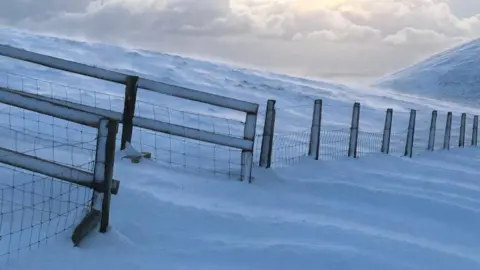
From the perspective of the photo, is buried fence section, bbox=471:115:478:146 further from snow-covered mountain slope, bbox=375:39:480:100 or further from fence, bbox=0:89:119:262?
snow-covered mountain slope, bbox=375:39:480:100

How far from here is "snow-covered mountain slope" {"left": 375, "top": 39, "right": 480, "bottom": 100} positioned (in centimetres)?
11756

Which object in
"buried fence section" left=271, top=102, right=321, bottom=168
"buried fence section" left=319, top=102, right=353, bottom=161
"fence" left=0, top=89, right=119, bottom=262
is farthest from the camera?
"buried fence section" left=319, top=102, right=353, bottom=161

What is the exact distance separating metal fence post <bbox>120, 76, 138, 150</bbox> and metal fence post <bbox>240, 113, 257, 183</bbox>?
59.1 inches

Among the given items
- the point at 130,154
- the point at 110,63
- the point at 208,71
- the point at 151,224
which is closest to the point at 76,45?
the point at 110,63

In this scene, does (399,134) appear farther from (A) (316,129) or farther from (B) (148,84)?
(B) (148,84)

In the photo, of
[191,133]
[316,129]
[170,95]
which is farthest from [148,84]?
[316,129]

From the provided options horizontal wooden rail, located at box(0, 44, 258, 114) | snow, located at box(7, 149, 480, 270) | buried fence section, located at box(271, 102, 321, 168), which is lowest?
snow, located at box(7, 149, 480, 270)

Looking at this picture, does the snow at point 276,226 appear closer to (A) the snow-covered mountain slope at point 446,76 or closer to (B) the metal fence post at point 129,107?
(B) the metal fence post at point 129,107

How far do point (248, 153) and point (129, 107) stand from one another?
5.45 ft

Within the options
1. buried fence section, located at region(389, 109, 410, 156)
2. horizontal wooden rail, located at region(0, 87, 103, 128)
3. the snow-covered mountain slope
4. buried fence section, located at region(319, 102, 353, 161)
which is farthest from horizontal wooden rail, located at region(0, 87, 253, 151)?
the snow-covered mountain slope

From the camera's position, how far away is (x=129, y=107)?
8766 millimetres

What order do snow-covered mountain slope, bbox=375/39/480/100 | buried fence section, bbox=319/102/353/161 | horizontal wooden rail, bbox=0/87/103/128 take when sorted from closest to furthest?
horizontal wooden rail, bbox=0/87/103/128 < buried fence section, bbox=319/102/353/161 < snow-covered mountain slope, bbox=375/39/480/100

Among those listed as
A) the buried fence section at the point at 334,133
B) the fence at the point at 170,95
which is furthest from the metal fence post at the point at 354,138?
the fence at the point at 170,95

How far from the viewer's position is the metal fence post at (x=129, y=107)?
8.64 metres
